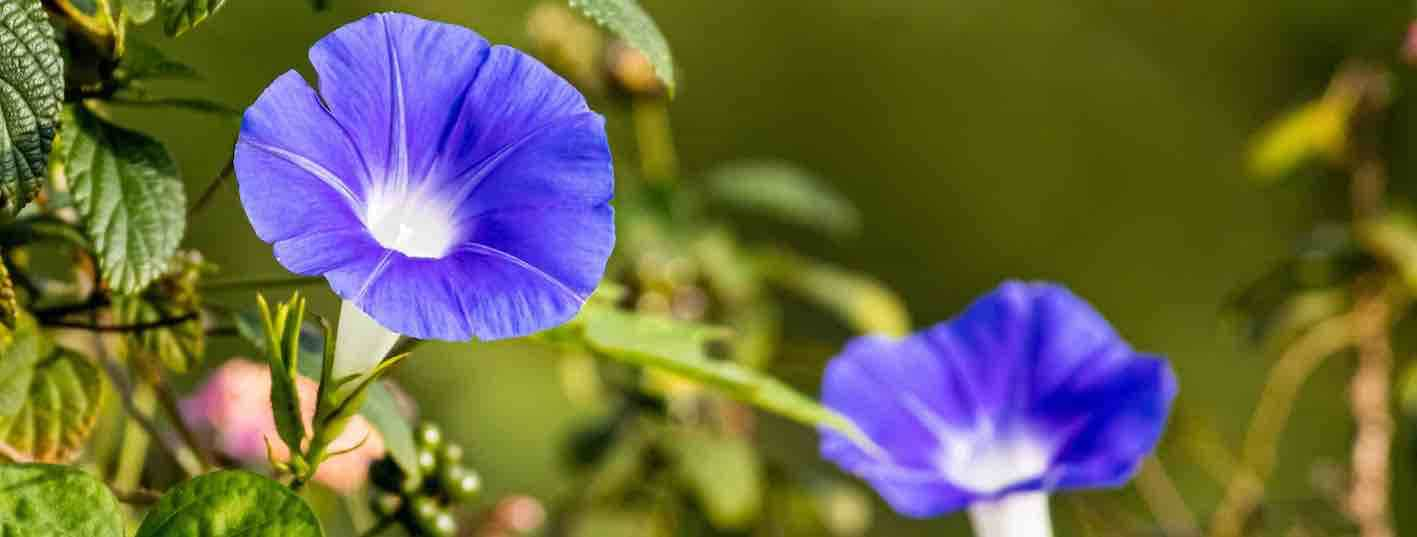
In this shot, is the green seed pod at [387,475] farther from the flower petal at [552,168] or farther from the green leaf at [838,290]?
the green leaf at [838,290]

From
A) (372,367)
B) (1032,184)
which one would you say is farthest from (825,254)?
(372,367)

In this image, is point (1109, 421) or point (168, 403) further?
point (1109, 421)

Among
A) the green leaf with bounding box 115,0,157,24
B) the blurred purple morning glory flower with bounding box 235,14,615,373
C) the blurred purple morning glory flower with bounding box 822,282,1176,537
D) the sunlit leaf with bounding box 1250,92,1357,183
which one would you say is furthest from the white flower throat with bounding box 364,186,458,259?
the sunlit leaf with bounding box 1250,92,1357,183

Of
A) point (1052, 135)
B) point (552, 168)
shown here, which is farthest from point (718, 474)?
point (1052, 135)

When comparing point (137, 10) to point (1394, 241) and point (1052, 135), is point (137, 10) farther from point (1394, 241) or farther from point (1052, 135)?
point (1052, 135)

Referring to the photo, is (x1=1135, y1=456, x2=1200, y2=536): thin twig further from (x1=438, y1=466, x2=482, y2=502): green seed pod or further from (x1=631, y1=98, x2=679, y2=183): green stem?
(x1=438, y1=466, x2=482, y2=502): green seed pod

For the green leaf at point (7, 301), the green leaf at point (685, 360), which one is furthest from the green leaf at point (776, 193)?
the green leaf at point (7, 301)
